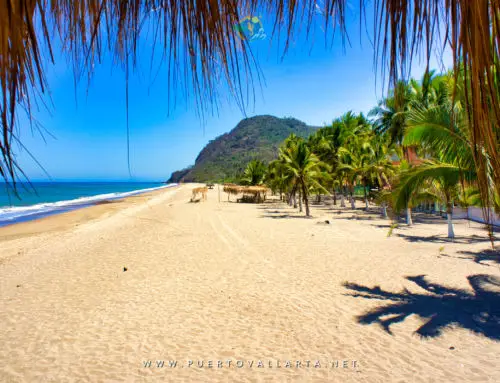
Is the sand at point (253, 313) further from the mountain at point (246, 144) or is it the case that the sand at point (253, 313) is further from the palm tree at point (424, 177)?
the mountain at point (246, 144)

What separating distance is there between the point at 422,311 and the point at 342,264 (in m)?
2.64

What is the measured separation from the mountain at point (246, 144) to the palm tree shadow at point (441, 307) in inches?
3659

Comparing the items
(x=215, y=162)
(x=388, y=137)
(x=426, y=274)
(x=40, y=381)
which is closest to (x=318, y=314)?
(x=426, y=274)

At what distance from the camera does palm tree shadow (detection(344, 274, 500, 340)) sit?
416 centimetres

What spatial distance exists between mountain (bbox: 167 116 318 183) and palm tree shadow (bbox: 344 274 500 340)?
92947mm

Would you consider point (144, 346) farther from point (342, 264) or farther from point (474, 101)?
point (342, 264)

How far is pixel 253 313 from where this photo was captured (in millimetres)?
4629

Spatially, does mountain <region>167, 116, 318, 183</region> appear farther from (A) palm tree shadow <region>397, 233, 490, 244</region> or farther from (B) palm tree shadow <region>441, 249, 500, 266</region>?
(B) palm tree shadow <region>441, 249, 500, 266</region>

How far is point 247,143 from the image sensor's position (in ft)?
424

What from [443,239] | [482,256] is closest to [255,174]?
[443,239]

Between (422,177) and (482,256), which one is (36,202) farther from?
(482,256)

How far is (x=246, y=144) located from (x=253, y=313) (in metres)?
126
